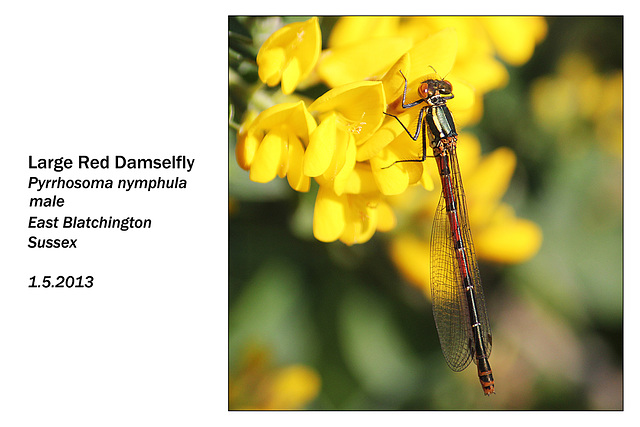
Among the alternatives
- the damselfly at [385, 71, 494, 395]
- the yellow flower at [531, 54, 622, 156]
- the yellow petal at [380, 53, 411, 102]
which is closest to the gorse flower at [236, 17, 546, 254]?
the yellow petal at [380, 53, 411, 102]

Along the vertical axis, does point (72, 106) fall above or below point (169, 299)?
above

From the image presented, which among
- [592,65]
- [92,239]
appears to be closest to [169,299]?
[92,239]

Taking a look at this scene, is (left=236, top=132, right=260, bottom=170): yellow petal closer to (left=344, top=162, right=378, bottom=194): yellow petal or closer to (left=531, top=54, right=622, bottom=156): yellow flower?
(left=344, top=162, right=378, bottom=194): yellow petal

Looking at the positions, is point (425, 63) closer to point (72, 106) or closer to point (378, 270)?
point (378, 270)

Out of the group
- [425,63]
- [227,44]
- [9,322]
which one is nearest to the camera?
[425,63]

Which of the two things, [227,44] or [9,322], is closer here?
[227,44]

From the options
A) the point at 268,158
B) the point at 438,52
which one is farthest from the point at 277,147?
the point at 438,52

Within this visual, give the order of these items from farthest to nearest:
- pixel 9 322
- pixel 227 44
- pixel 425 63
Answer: pixel 9 322, pixel 227 44, pixel 425 63
